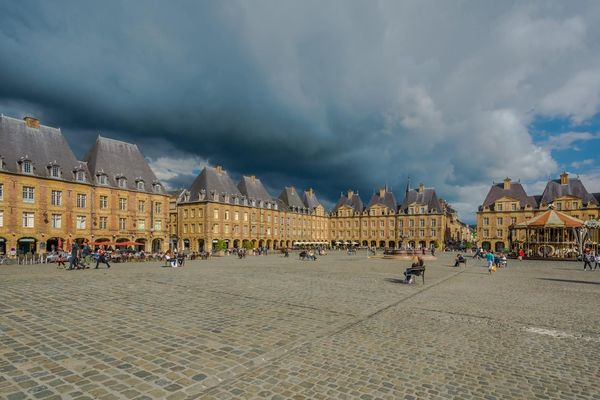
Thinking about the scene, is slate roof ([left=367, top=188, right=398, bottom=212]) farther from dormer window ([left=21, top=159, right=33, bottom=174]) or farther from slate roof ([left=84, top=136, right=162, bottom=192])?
dormer window ([left=21, top=159, right=33, bottom=174])

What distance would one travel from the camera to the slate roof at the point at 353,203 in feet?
306

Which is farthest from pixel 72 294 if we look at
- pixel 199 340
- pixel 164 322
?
pixel 199 340

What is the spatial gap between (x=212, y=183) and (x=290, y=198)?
85.9ft

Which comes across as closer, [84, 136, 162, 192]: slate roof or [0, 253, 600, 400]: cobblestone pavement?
[0, 253, 600, 400]: cobblestone pavement

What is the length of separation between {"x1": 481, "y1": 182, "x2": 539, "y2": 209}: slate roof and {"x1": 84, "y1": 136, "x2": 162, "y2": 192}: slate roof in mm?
66848

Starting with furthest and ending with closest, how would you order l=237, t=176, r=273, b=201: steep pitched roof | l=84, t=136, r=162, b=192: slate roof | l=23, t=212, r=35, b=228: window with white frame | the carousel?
l=237, t=176, r=273, b=201: steep pitched roof
l=84, t=136, r=162, b=192: slate roof
the carousel
l=23, t=212, r=35, b=228: window with white frame

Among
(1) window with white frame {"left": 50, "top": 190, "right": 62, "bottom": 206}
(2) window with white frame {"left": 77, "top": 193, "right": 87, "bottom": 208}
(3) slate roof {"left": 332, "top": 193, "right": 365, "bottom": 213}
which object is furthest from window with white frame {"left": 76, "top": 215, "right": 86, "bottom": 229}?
(3) slate roof {"left": 332, "top": 193, "right": 365, "bottom": 213}

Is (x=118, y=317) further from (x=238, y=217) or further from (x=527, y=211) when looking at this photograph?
(x=527, y=211)

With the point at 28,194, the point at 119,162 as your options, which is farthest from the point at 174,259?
the point at 119,162

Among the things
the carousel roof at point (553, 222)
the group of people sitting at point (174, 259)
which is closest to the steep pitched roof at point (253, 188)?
the group of people sitting at point (174, 259)

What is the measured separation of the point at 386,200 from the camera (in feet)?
293

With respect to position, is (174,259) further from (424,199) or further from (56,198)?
(424,199)

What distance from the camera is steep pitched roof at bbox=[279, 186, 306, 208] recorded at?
271 ft

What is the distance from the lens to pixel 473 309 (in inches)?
411
